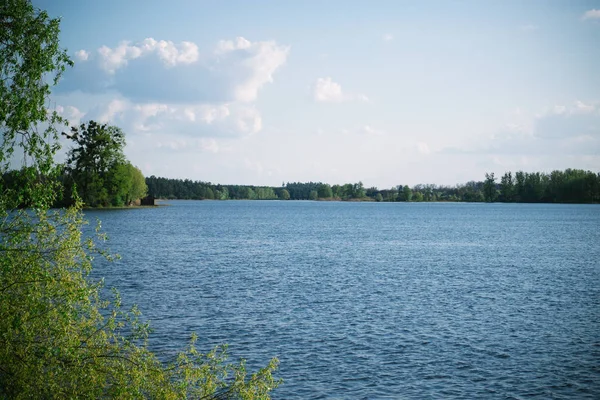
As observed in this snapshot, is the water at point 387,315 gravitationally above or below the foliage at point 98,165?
below

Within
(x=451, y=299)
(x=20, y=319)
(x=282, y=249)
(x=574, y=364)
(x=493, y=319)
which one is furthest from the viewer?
(x=282, y=249)

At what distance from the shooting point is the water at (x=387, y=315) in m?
21.9

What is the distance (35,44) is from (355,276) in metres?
35.3

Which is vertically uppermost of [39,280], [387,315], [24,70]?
[24,70]

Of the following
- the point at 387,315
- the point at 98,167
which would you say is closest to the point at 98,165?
the point at 98,167

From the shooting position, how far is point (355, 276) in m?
46.8

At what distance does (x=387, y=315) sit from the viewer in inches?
1256

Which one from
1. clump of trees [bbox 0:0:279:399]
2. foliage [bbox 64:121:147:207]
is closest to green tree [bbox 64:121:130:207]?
foliage [bbox 64:121:147:207]

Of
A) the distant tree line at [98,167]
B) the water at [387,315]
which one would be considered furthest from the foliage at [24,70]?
the distant tree line at [98,167]

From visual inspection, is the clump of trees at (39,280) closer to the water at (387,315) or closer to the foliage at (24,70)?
the foliage at (24,70)

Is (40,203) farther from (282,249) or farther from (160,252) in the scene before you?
(282,249)

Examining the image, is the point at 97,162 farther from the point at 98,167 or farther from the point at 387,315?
the point at 387,315

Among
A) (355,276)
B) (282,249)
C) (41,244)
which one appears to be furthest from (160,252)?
(41,244)

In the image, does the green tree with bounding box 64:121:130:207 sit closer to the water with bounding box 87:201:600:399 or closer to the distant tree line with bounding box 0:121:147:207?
the distant tree line with bounding box 0:121:147:207
